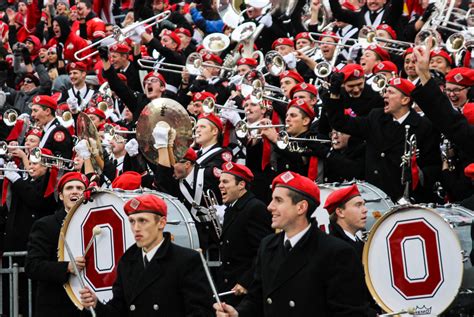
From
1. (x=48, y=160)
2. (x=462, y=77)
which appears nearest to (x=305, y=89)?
(x=462, y=77)

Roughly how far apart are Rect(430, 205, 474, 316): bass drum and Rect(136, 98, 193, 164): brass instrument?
9.86 ft

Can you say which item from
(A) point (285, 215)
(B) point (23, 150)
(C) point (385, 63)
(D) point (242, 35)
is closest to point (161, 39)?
(D) point (242, 35)

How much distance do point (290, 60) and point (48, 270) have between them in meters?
5.34

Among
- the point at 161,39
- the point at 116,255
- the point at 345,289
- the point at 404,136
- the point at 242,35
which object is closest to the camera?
the point at 345,289

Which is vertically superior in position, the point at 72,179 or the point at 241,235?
the point at 72,179

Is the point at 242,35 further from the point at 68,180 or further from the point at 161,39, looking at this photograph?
the point at 68,180

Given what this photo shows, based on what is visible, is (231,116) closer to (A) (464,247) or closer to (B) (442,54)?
(B) (442,54)

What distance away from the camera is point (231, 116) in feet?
48.4

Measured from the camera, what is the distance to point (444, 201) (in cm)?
1238

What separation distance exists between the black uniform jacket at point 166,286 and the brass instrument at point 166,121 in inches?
122

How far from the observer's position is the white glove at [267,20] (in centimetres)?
1834

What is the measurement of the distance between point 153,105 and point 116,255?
213cm

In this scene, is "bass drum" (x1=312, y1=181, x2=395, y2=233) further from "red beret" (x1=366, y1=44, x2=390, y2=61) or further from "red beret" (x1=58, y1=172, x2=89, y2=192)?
"red beret" (x1=366, y1=44, x2=390, y2=61)

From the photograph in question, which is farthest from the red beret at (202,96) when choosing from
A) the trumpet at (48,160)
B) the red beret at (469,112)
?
the red beret at (469,112)
